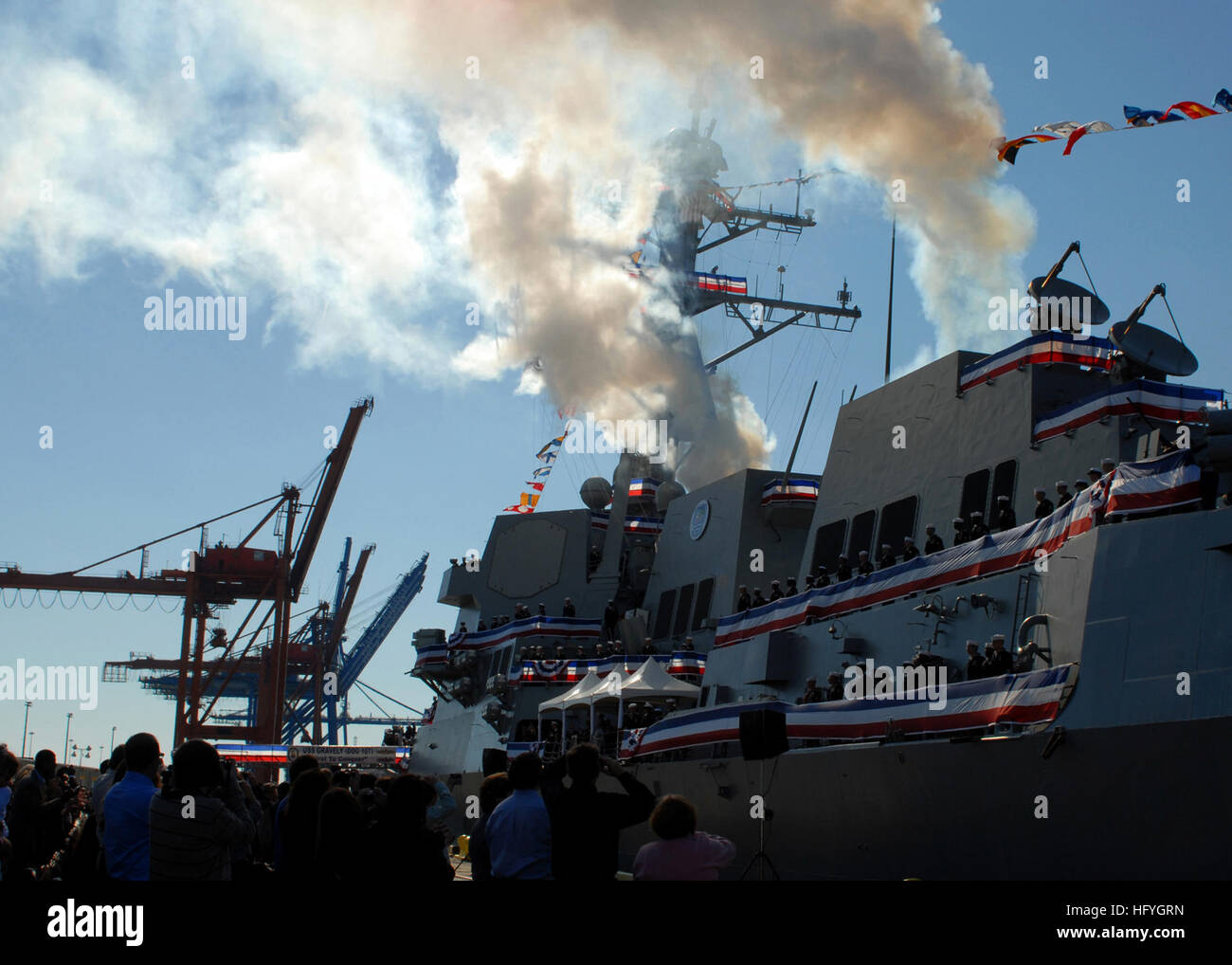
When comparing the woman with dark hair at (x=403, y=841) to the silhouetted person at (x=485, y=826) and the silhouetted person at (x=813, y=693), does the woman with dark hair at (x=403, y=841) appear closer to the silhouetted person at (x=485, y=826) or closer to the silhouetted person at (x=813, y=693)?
the silhouetted person at (x=485, y=826)

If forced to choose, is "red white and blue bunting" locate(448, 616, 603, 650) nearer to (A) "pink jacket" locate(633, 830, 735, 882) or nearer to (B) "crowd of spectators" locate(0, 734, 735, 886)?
(B) "crowd of spectators" locate(0, 734, 735, 886)

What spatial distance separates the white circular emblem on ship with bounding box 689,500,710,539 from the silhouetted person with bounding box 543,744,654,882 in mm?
18631

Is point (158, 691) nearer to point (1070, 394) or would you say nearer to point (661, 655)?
point (661, 655)

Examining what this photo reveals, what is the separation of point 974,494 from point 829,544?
136 inches

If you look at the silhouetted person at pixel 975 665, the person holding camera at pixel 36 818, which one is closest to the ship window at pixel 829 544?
the silhouetted person at pixel 975 665

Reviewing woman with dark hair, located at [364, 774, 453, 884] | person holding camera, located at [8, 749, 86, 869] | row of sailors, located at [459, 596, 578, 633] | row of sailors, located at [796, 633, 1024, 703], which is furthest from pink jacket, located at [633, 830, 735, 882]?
row of sailors, located at [459, 596, 578, 633]

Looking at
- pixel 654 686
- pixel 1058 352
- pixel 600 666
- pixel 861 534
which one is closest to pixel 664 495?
pixel 600 666

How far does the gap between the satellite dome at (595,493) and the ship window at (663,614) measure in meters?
6.17

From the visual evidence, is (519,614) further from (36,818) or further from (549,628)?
(36,818)

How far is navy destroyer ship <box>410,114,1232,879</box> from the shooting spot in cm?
1119

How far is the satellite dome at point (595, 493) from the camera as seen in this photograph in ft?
108

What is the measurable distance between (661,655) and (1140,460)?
1300cm

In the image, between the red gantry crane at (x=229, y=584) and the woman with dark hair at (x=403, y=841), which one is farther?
the red gantry crane at (x=229, y=584)
